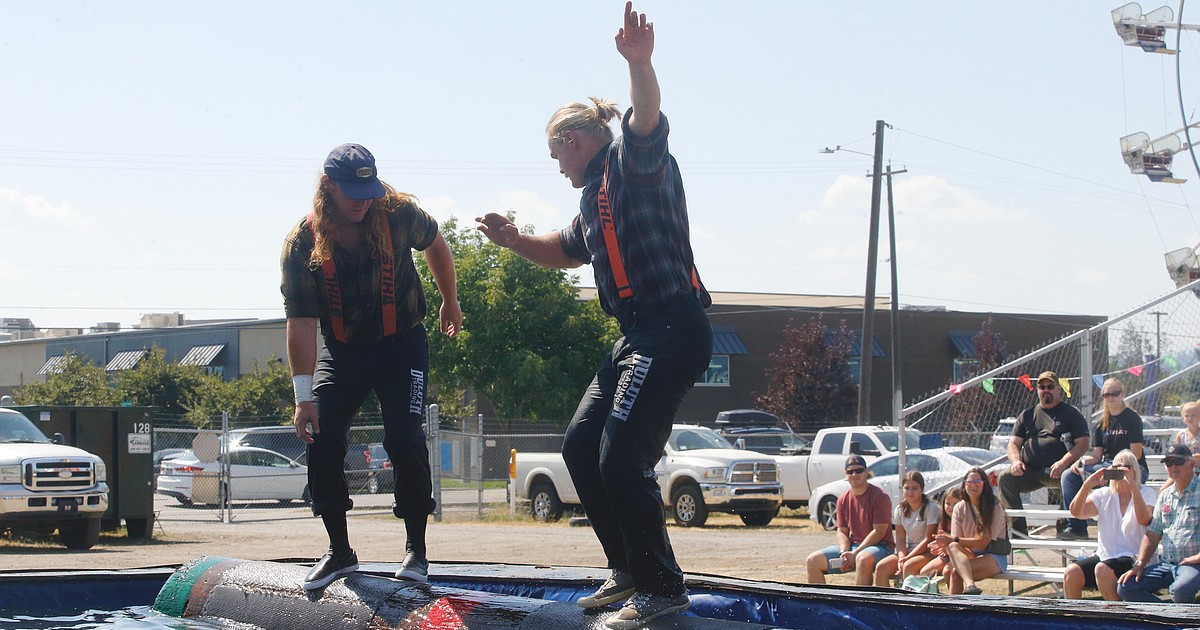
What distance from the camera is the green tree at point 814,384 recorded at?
1629 inches

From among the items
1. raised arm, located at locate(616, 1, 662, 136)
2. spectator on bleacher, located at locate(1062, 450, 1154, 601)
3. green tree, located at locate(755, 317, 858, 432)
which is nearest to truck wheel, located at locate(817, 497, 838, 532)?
spectator on bleacher, located at locate(1062, 450, 1154, 601)

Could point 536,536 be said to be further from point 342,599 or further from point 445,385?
point 445,385

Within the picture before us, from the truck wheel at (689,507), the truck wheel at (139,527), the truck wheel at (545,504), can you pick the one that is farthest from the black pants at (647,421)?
the truck wheel at (545,504)

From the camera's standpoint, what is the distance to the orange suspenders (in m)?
4.88

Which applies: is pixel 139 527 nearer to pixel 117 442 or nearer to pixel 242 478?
pixel 117 442

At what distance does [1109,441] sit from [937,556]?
1.96 metres

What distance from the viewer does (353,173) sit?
4793 millimetres

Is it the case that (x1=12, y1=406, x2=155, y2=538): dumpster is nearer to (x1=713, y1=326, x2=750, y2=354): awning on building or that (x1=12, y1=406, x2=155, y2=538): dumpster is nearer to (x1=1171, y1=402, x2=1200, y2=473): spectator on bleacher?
(x1=1171, y1=402, x2=1200, y2=473): spectator on bleacher

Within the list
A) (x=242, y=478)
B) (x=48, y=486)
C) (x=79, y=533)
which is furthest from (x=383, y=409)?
(x=242, y=478)

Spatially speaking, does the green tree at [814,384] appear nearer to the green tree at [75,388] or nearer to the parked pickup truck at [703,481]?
the parked pickup truck at [703,481]

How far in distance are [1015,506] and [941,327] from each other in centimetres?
3955

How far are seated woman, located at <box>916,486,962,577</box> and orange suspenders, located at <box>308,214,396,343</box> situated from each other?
609cm

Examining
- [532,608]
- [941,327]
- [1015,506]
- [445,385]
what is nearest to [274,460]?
[445,385]

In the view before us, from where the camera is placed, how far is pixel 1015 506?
1152 cm
